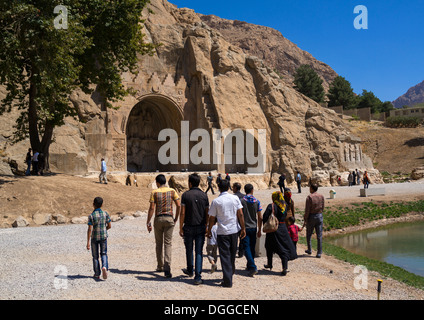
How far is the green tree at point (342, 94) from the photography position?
65500mm

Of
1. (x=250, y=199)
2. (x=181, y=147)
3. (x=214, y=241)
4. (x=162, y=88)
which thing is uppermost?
(x=162, y=88)

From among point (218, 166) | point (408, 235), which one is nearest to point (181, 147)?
point (218, 166)

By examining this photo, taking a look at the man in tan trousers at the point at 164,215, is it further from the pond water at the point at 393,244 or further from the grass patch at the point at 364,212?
the grass patch at the point at 364,212

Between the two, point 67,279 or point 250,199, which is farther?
point 250,199

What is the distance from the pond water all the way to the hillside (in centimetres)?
3277

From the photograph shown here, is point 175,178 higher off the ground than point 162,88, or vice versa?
point 162,88

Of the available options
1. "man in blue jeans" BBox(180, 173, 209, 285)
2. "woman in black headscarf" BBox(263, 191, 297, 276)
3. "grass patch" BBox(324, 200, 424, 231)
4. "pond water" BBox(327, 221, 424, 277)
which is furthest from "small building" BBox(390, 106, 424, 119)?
"man in blue jeans" BBox(180, 173, 209, 285)

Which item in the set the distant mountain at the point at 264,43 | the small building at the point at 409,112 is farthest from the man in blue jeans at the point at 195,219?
the distant mountain at the point at 264,43

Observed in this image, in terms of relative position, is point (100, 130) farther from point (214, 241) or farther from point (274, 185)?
point (214, 241)

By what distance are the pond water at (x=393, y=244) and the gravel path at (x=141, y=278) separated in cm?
413

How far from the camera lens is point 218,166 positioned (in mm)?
28453

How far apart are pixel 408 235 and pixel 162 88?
20.1 metres

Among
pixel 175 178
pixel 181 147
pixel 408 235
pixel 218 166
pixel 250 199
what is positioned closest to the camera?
pixel 250 199

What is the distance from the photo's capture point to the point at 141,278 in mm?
6703
